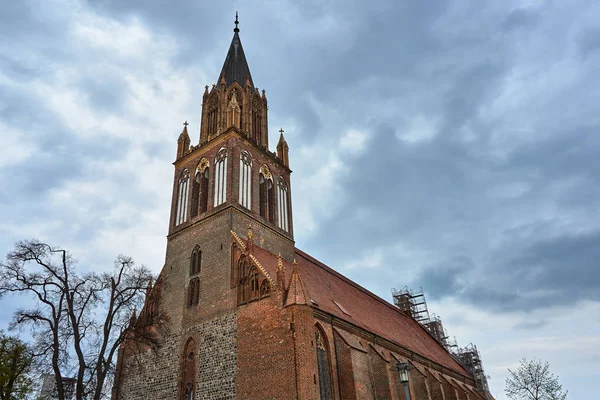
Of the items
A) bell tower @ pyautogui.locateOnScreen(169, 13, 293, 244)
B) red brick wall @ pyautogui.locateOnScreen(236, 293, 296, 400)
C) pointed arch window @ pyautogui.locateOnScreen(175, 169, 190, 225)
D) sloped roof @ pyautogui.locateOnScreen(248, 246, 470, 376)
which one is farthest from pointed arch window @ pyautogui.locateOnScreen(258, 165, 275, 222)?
red brick wall @ pyautogui.locateOnScreen(236, 293, 296, 400)

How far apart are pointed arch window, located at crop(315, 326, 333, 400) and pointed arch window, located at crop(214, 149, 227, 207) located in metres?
10.3

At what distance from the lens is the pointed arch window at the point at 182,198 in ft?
108

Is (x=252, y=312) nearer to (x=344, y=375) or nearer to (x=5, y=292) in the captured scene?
(x=344, y=375)

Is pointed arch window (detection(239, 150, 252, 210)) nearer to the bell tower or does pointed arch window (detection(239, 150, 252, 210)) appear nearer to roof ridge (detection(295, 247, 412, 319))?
the bell tower

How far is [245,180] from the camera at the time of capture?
31891mm

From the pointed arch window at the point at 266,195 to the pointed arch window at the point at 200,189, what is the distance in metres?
3.68

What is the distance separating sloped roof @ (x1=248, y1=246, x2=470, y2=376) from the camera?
2970 cm

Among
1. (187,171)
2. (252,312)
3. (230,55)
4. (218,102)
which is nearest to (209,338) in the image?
(252,312)

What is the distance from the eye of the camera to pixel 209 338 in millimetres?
26172

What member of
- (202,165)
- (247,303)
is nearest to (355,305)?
(247,303)

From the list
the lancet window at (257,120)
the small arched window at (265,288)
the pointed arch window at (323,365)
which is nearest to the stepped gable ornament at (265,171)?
the lancet window at (257,120)

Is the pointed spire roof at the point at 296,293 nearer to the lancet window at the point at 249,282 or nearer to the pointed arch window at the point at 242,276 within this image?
the lancet window at the point at 249,282

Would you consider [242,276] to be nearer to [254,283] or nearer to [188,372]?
[254,283]

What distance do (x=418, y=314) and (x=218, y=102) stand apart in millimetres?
40191
